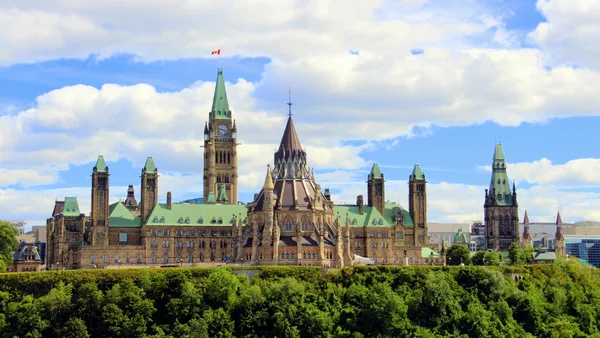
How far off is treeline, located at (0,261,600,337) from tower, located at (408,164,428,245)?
52127 mm

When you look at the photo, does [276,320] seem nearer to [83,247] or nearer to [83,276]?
[83,276]

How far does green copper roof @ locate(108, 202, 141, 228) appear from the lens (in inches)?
7210

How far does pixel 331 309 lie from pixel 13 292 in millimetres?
40075

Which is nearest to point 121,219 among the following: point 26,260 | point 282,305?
point 26,260

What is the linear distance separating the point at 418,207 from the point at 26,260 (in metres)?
73.6

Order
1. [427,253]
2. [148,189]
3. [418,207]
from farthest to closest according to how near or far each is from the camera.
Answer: [418,207]
[427,253]
[148,189]

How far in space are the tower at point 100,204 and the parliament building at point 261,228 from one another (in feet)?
0.58

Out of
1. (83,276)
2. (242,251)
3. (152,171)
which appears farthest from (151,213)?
(83,276)

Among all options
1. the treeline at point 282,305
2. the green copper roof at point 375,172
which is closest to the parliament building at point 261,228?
the green copper roof at point 375,172

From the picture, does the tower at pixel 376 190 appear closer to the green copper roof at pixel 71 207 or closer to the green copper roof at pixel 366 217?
the green copper roof at pixel 366 217

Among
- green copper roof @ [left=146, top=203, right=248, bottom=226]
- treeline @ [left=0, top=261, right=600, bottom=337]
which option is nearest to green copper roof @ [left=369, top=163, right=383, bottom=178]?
green copper roof @ [left=146, top=203, right=248, bottom=226]

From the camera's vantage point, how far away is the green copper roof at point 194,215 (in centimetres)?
18400

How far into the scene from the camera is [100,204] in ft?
593

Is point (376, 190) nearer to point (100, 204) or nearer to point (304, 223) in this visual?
point (304, 223)
